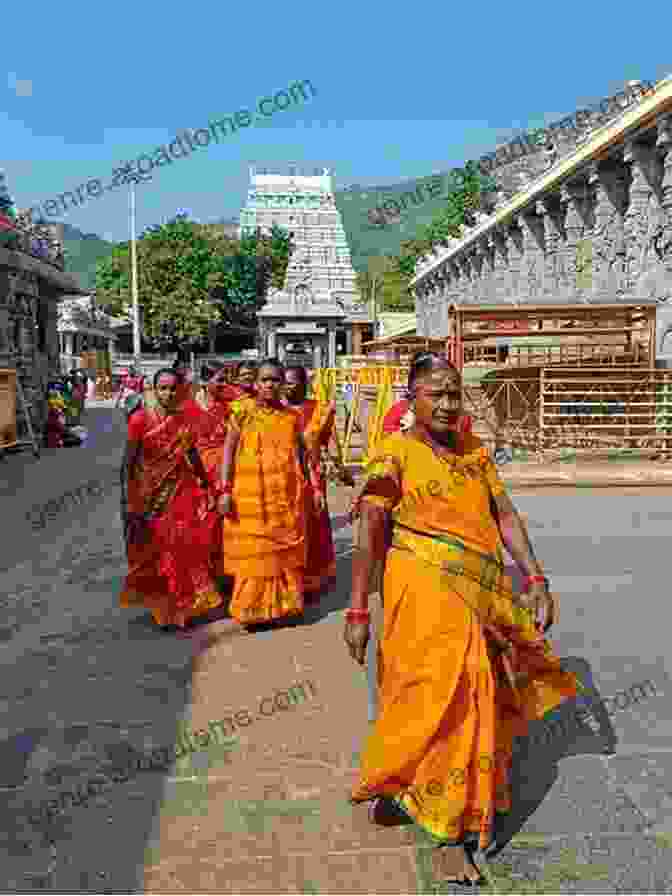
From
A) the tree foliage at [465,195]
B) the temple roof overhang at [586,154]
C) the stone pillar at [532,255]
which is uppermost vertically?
the tree foliage at [465,195]

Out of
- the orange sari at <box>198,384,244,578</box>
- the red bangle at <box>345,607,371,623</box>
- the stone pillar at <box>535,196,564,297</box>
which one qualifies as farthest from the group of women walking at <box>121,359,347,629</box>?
the stone pillar at <box>535,196,564,297</box>

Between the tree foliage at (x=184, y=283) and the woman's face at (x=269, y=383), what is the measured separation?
3899 centimetres

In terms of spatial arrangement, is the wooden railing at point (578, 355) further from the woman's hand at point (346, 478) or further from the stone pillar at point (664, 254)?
the woman's hand at point (346, 478)

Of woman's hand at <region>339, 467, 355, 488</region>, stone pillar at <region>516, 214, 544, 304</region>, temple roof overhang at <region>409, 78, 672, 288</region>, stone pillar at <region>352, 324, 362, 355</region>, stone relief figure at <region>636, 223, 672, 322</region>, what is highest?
temple roof overhang at <region>409, 78, 672, 288</region>

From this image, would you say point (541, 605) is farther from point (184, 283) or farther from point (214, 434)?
point (184, 283)

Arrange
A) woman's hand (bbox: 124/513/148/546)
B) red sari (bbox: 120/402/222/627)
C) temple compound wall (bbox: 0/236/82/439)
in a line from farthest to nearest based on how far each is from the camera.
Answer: temple compound wall (bbox: 0/236/82/439) < woman's hand (bbox: 124/513/148/546) < red sari (bbox: 120/402/222/627)

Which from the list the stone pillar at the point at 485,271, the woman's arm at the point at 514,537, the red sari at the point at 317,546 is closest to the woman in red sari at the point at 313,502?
the red sari at the point at 317,546

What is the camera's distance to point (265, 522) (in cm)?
550

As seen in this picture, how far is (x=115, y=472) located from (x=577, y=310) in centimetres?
814

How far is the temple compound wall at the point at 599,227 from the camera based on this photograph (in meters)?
15.6

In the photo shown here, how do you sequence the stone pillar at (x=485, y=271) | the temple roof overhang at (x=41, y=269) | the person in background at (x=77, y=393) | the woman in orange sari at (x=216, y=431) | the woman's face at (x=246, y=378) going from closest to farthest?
1. the woman in orange sari at (x=216, y=431)
2. the woman's face at (x=246, y=378)
3. the temple roof overhang at (x=41, y=269)
4. the person in background at (x=77, y=393)
5. the stone pillar at (x=485, y=271)

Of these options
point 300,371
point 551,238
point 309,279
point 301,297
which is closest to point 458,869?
point 300,371

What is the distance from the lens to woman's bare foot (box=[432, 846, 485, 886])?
8.92ft

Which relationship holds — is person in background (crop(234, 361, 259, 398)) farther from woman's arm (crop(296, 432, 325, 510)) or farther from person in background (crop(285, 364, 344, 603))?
woman's arm (crop(296, 432, 325, 510))
